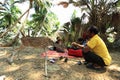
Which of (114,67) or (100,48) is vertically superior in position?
(100,48)

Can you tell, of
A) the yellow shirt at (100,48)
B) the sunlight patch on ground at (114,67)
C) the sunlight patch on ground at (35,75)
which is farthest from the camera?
the sunlight patch on ground at (114,67)

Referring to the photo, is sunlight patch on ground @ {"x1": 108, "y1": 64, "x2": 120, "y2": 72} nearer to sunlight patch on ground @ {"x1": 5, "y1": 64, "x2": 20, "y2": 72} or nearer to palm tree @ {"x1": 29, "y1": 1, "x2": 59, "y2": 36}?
sunlight patch on ground @ {"x1": 5, "y1": 64, "x2": 20, "y2": 72}

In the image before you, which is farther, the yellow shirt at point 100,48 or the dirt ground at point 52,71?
the yellow shirt at point 100,48

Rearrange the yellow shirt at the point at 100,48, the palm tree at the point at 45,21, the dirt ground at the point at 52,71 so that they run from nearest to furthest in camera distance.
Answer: the dirt ground at the point at 52,71 → the yellow shirt at the point at 100,48 → the palm tree at the point at 45,21

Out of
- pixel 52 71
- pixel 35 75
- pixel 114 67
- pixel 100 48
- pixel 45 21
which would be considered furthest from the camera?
pixel 45 21

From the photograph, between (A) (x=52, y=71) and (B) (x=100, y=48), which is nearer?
(A) (x=52, y=71)

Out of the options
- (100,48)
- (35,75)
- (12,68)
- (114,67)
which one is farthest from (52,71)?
(114,67)

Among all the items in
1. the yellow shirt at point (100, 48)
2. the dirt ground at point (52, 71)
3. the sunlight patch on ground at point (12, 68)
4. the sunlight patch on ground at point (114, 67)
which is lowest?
the sunlight patch on ground at point (114, 67)

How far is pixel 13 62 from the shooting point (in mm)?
6535

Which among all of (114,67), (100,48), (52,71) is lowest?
(114,67)

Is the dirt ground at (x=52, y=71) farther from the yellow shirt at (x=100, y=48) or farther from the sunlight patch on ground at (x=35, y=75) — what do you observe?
the yellow shirt at (x=100, y=48)

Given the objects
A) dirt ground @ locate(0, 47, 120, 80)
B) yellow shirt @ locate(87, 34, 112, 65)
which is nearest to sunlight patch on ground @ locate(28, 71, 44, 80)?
dirt ground @ locate(0, 47, 120, 80)

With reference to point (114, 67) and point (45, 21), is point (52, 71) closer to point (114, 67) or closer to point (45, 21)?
point (114, 67)

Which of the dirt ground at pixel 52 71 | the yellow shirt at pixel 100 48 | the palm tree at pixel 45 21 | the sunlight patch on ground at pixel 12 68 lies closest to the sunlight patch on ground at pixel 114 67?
the dirt ground at pixel 52 71
